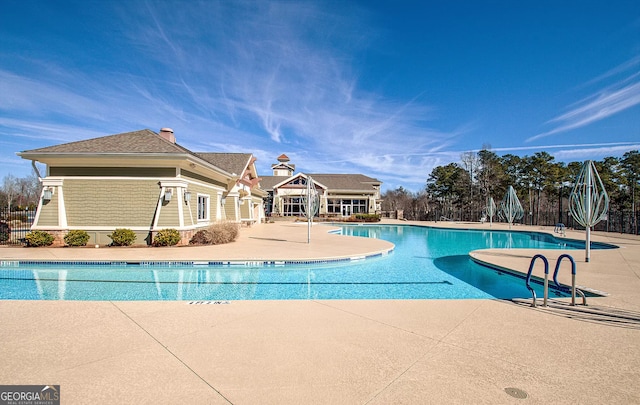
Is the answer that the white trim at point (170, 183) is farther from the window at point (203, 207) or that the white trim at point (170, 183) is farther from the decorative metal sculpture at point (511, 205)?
the decorative metal sculpture at point (511, 205)

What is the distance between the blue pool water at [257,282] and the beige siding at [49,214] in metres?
3.47

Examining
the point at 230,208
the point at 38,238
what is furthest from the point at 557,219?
the point at 38,238

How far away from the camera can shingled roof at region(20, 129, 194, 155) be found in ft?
38.5

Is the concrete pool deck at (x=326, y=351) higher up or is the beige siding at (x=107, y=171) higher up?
the beige siding at (x=107, y=171)

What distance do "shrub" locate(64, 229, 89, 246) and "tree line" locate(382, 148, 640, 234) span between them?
33536 mm

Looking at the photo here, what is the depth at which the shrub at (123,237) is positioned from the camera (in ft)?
37.2

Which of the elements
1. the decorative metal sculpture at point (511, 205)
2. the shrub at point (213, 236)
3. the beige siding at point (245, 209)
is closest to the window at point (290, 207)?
the beige siding at point (245, 209)

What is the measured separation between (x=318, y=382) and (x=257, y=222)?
2514cm

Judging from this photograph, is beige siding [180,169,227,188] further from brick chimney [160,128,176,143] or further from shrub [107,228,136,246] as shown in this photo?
brick chimney [160,128,176,143]

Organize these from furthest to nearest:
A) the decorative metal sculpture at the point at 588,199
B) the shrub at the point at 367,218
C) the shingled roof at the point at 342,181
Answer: the shingled roof at the point at 342,181 → the shrub at the point at 367,218 → the decorative metal sculpture at the point at 588,199

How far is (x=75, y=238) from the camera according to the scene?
11.2m

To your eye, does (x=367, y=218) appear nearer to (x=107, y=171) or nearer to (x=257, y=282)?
(x=107, y=171)

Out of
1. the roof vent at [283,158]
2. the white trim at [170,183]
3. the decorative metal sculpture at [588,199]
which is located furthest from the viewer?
the roof vent at [283,158]

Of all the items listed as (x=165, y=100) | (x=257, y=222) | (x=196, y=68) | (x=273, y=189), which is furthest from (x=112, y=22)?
(x=273, y=189)
